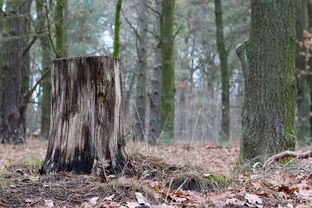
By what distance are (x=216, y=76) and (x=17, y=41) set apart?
2027 centimetres

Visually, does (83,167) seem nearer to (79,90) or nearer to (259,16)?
(79,90)

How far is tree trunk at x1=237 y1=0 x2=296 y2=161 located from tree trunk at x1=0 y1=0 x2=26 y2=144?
6.92 m

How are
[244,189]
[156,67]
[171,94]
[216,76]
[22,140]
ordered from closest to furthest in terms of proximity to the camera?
[244,189]
[22,140]
[171,94]
[156,67]
[216,76]

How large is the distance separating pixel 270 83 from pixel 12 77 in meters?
7.64

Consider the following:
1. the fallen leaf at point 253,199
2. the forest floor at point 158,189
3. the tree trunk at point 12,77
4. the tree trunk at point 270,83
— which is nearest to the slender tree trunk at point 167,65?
the tree trunk at point 12,77

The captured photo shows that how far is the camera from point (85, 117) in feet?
13.1

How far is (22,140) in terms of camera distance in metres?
10.8

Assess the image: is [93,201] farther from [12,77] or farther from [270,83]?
[12,77]

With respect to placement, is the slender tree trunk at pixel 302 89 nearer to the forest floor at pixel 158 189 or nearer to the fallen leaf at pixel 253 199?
the forest floor at pixel 158 189

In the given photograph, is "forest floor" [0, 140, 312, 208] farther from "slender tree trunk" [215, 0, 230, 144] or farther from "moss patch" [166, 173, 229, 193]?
"slender tree trunk" [215, 0, 230, 144]

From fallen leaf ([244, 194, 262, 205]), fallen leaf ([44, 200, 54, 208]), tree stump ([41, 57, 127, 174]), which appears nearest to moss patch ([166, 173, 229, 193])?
fallen leaf ([244, 194, 262, 205])

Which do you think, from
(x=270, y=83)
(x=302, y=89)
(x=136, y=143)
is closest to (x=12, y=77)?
(x=136, y=143)

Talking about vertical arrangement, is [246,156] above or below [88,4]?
below

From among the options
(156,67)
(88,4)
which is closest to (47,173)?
(88,4)
